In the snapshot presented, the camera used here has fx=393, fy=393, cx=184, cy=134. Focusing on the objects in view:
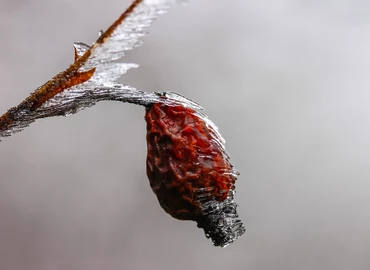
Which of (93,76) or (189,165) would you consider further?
(189,165)

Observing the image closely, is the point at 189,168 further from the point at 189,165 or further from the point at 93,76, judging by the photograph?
the point at 93,76

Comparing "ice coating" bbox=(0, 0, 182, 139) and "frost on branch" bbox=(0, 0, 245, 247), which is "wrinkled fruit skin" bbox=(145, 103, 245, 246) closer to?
"frost on branch" bbox=(0, 0, 245, 247)

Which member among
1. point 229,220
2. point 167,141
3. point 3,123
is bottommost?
point 229,220

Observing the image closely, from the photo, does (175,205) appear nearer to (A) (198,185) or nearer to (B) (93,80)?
(A) (198,185)

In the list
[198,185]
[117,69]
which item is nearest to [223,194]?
[198,185]

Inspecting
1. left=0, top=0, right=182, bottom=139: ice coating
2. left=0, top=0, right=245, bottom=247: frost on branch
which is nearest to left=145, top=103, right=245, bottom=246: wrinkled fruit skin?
left=0, top=0, right=245, bottom=247: frost on branch

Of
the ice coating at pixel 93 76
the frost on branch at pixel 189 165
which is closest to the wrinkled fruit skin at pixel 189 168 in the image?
the frost on branch at pixel 189 165

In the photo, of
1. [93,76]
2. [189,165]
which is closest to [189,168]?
[189,165]
